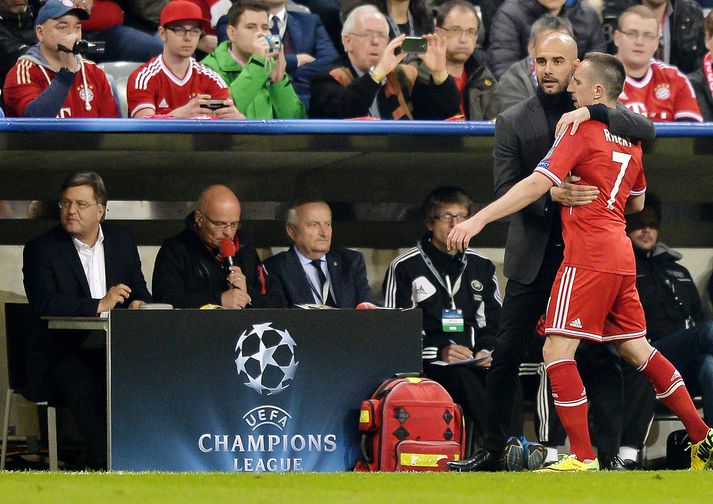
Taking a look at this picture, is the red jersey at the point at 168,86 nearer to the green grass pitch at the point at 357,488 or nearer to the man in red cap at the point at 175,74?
the man in red cap at the point at 175,74

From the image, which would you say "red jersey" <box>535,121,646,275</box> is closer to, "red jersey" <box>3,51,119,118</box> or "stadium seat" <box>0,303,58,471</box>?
"red jersey" <box>3,51,119,118</box>

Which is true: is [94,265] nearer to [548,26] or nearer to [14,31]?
[14,31]

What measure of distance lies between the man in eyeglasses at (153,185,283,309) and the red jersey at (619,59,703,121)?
2.84 metres

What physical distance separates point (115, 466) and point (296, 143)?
213cm

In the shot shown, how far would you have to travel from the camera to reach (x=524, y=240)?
6422 mm

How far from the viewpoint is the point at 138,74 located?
788 centimetres

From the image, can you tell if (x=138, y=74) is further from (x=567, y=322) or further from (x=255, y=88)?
(x=567, y=322)

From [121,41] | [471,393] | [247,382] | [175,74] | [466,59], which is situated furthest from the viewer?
[466,59]

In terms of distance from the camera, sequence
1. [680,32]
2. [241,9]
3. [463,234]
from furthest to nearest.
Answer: [680,32] < [241,9] < [463,234]

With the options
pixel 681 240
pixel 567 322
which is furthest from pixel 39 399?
pixel 681 240

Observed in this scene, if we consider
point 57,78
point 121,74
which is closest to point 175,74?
point 121,74

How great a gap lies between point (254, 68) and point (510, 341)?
2.48m

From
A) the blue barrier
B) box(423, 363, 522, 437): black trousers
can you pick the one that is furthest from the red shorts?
the blue barrier

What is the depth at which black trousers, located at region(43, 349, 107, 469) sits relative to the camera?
6930mm
